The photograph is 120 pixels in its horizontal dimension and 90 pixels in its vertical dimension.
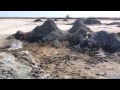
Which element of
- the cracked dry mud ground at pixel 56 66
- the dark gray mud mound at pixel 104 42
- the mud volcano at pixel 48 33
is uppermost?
the mud volcano at pixel 48 33

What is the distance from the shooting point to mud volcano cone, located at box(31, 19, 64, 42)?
1571cm

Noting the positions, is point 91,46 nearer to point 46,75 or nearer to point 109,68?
point 109,68

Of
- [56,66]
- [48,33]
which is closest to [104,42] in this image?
[48,33]

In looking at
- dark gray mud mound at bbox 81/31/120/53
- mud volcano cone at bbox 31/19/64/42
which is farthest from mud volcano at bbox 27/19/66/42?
dark gray mud mound at bbox 81/31/120/53

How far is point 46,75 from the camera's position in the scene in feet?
30.6

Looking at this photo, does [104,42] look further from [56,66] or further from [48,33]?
[56,66]

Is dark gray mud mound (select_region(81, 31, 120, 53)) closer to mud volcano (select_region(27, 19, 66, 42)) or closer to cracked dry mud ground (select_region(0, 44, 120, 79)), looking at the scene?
cracked dry mud ground (select_region(0, 44, 120, 79))

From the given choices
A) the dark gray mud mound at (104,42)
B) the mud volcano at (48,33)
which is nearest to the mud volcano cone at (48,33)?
the mud volcano at (48,33)

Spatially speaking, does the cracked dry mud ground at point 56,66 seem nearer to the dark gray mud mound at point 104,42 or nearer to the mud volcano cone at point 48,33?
the dark gray mud mound at point 104,42

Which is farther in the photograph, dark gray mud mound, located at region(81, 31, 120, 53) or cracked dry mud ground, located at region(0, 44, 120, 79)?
dark gray mud mound, located at region(81, 31, 120, 53)

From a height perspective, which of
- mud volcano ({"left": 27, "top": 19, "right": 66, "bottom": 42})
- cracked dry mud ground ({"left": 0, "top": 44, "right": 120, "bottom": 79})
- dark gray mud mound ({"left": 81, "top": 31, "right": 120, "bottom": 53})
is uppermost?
mud volcano ({"left": 27, "top": 19, "right": 66, "bottom": 42})

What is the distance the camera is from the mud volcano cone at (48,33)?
619 inches

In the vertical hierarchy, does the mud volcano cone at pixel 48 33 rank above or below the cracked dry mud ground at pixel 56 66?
above
